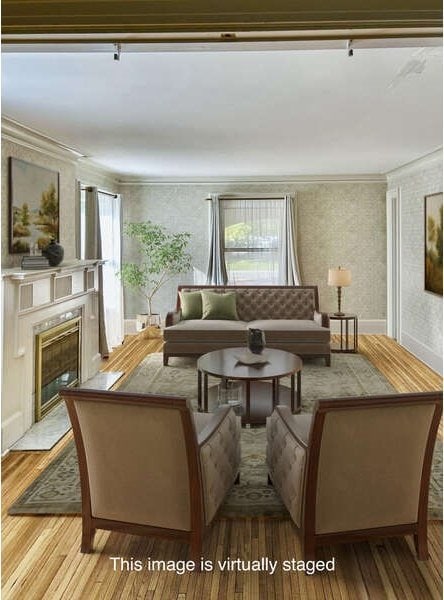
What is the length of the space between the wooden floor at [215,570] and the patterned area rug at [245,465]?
11 cm

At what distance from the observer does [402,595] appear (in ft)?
6.49

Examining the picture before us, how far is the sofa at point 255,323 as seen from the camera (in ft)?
18.8

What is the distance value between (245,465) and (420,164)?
4.50 meters

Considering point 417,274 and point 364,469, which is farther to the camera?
point 417,274

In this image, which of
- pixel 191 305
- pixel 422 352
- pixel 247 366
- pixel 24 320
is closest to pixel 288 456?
pixel 247 366

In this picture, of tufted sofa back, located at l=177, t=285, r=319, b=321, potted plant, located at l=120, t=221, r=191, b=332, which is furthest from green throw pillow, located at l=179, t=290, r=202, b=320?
potted plant, located at l=120, t=221, r=191, b=332

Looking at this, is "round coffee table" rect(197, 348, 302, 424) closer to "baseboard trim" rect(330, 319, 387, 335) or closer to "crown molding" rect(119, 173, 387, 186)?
"baseboard trim" rect(330, 319, 387, 335)

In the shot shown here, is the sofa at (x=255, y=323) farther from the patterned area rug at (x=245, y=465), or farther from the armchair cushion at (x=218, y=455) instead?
the armchair cushion at (x=218, y=455)

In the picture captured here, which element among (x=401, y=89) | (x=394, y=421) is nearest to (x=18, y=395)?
(x=394, y=421)

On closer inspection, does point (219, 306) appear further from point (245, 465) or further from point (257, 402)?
point (245, 465)

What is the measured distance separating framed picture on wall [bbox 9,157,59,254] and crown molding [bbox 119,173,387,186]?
2768mm

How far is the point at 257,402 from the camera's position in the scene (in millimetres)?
4250

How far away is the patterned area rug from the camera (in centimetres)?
270

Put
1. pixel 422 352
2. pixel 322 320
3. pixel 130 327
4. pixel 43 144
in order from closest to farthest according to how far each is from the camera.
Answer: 1. pixel 43 144
2. pixel 322 320
3. pixel 422 352
4. pixel 130 327
